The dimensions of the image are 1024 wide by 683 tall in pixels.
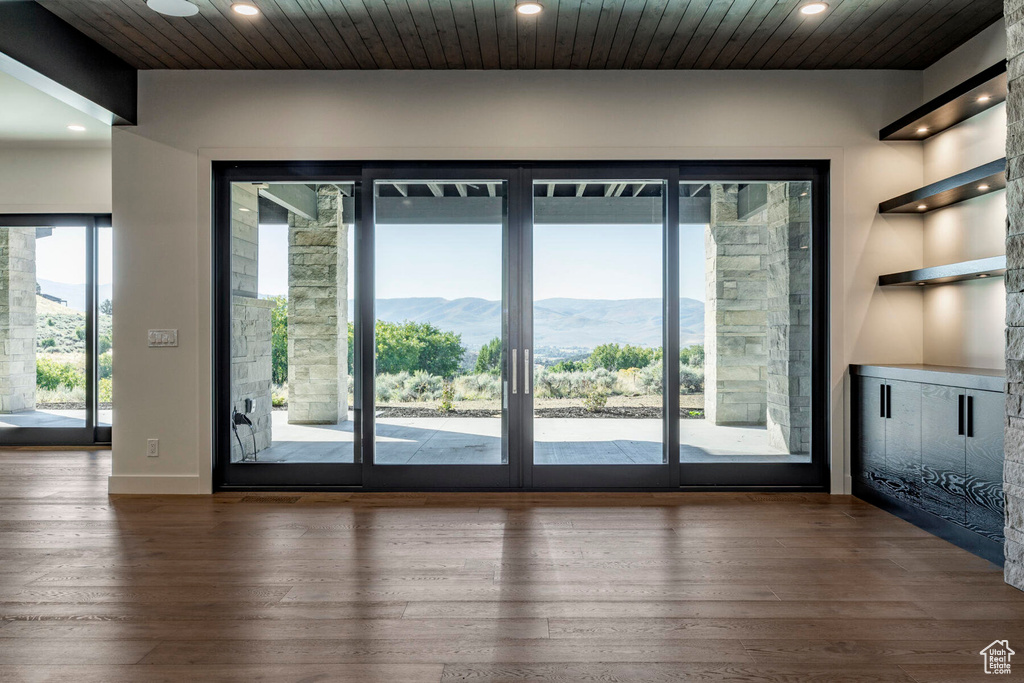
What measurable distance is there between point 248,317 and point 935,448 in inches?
173

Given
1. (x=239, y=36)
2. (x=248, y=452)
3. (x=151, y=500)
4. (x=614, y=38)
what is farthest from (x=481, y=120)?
(x=151, y=500)

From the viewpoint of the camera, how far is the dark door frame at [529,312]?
14.5 feet

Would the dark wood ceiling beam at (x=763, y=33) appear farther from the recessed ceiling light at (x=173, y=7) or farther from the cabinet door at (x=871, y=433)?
the recessed ceiling light at (x=173, y=7)

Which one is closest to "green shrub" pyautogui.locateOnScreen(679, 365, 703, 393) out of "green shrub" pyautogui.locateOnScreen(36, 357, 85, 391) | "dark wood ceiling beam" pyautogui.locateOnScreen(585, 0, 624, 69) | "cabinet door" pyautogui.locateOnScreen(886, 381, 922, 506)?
"cabinet door" pyautogui.locateOnScreen(886, 381, 922, 506)

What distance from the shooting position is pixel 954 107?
3.75 m

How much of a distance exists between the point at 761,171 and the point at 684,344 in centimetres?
134

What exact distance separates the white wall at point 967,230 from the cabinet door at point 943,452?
2.05 feet

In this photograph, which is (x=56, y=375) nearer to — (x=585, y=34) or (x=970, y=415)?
(x=585, y=34)

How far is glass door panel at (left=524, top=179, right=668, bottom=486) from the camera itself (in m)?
4.47

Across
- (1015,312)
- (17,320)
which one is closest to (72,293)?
(17,320)

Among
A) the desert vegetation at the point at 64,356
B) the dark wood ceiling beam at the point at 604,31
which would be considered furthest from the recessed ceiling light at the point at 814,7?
the desert vegetation at the point at 64,356

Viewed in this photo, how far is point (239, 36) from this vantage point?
386cm

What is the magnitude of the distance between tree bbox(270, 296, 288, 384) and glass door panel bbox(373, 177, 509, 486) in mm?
653

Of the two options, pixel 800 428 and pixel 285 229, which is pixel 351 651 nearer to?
pixel 285 229
